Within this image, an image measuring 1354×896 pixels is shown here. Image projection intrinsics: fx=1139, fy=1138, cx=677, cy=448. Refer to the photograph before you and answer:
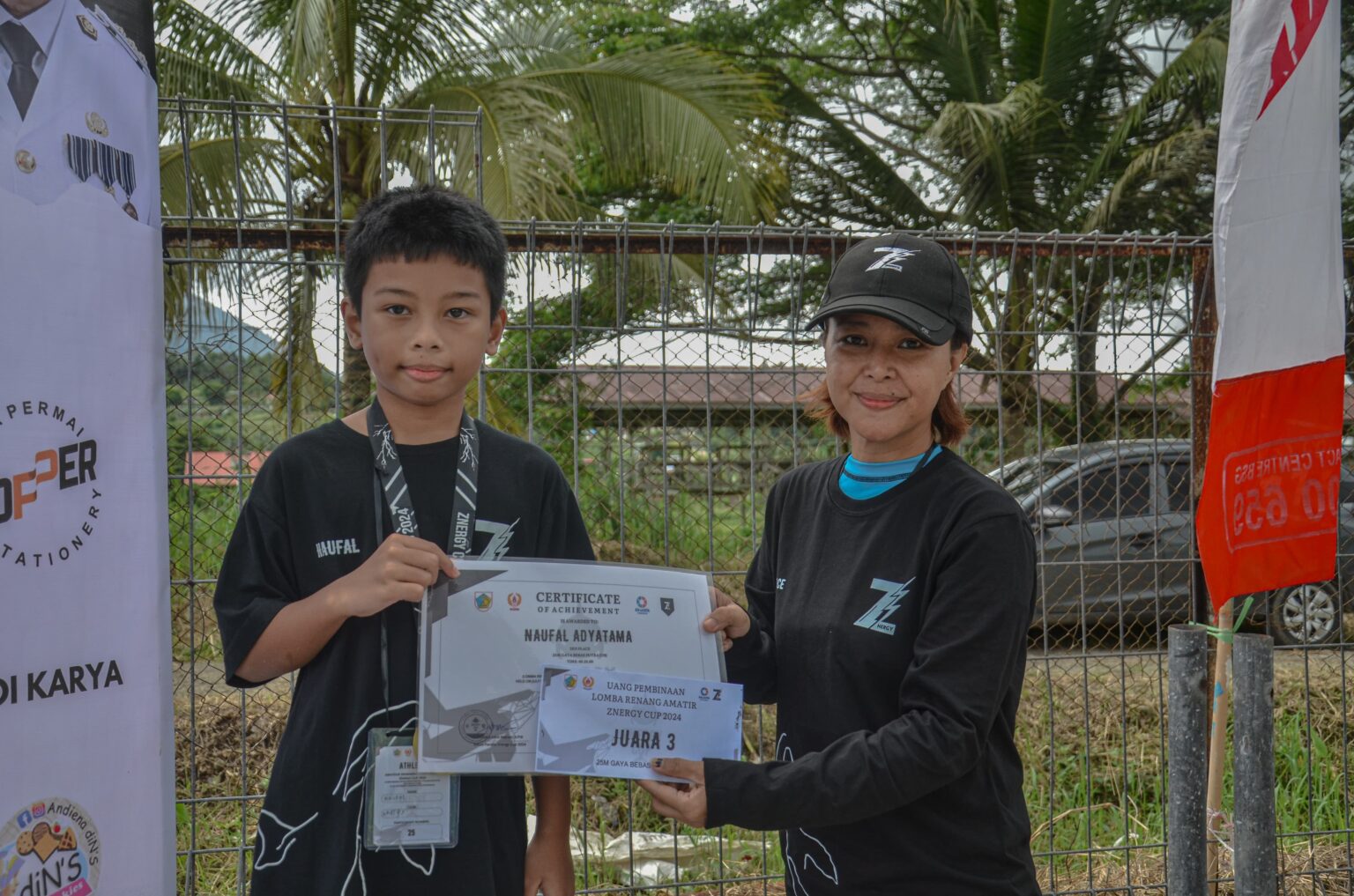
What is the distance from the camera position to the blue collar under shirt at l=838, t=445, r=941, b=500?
2.11m

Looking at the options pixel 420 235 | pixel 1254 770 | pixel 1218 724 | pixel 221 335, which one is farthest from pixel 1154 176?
pixel 420 235

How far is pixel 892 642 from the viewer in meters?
1.98

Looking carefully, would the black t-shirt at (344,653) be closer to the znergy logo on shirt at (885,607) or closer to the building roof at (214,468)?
the znergy logo on shirt at (885,607)

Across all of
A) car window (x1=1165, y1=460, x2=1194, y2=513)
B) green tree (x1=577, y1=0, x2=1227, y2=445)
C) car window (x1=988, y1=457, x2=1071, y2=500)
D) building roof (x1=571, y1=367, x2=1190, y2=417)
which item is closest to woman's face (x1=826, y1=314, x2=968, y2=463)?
building roof (x1=571, y1=367, x2=1190, y2=417)

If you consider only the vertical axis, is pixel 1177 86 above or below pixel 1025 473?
above

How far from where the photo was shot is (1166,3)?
14398 millimetres

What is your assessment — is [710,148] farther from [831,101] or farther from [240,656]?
[240,656]

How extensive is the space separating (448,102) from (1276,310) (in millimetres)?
8661

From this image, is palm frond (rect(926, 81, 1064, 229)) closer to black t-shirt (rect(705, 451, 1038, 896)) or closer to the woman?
the woman

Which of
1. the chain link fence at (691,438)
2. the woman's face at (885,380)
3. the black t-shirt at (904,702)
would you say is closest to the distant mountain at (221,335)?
the chain link fence at (691,438)

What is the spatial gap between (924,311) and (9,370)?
1.43 metres

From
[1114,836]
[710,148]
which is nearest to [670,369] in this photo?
[1114,836]

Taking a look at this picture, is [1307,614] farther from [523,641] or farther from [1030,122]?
[1030,122]

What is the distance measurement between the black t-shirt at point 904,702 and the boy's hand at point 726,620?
8 cm
